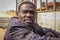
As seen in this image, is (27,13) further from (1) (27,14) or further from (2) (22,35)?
(2) (22,35)

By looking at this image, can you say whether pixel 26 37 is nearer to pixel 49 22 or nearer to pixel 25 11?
pixel 25 11

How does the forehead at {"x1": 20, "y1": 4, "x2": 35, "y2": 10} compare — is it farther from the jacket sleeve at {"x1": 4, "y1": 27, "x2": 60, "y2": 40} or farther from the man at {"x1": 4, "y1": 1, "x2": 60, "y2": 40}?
the jacket sleeve at {"x1": 4, "y1": 27, "x2": 60, "y2": 40}

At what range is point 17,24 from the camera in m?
0.96

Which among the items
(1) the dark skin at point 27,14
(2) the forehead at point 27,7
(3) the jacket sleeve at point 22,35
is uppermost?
(2) the forehead at point 27,7

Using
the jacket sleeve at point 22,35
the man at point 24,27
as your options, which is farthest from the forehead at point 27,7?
the jacket sleeve at point 22,35

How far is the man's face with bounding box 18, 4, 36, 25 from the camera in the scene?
998 millimetres

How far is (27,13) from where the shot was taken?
3.32ft

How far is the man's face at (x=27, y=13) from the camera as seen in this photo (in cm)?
100

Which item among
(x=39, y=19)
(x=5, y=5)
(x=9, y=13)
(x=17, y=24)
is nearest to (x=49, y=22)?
(x=39, y=19)

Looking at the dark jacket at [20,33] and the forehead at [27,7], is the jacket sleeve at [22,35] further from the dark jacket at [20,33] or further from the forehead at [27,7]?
the forehead at [27,7]

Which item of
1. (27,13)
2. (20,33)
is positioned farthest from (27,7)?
(20,33)

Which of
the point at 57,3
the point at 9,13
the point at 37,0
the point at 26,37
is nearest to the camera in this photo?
the point at 26,37

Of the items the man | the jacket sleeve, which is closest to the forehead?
the man

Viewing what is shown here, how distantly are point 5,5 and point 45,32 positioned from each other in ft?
4.31
